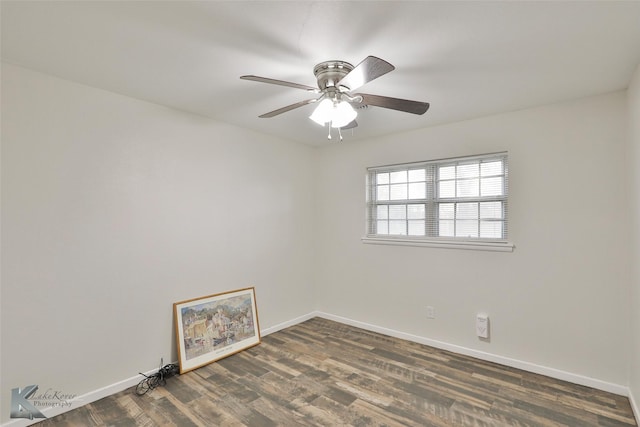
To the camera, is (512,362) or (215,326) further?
(215,326)

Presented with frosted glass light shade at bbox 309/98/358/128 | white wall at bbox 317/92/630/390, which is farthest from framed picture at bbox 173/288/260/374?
frosted glass light shade at bbox 309/98/358/128

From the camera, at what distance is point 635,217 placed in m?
2.28

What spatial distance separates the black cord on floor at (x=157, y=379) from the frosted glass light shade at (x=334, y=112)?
2.54 meters

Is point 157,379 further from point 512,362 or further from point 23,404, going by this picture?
point 512,362

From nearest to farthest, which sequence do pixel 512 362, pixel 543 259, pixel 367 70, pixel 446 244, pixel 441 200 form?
pixel 367 70
pixel 543 259
pixel 512 362
pixel 446 244
pixel 441 200

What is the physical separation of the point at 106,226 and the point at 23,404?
1.31 m

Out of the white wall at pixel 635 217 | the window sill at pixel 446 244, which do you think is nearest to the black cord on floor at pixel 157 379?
the window sill at pixel 446 244

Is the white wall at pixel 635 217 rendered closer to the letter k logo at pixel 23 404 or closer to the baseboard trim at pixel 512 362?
the baseboard trim at pixel 512 362

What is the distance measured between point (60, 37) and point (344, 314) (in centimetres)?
387

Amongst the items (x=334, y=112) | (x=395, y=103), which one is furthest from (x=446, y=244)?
(x=334, y=112)

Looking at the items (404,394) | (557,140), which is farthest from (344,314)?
(557,140)

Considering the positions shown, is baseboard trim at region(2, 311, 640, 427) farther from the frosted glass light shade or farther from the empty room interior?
the frosted glass light shade

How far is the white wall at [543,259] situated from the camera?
2561 mm

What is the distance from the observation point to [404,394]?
2529mm
